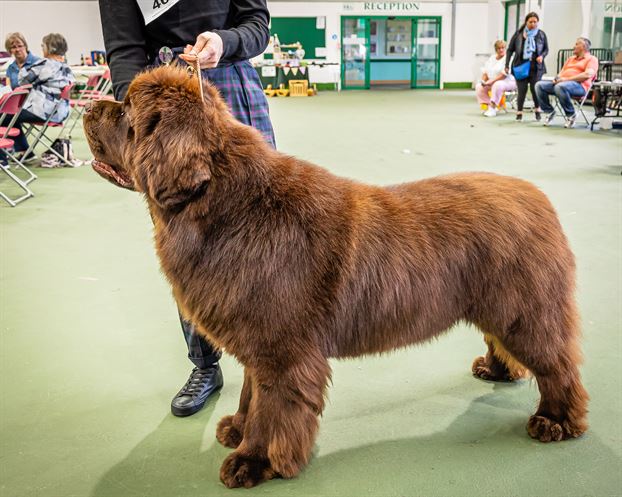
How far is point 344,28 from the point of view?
856 inches

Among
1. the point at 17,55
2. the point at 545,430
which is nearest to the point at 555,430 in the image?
the point at 545,430

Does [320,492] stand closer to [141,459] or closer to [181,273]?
[141,459]

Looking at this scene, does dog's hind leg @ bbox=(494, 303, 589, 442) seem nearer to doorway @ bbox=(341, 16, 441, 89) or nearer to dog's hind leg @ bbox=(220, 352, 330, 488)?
dog's hind leg @ bbox=(220, 352, 330, 488)

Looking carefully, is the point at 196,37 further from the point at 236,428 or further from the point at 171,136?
the point at 236,428

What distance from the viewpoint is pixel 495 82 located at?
12.8 m

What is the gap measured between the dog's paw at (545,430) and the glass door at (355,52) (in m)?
21.1

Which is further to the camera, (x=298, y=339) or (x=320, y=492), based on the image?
(x=320, y=492)

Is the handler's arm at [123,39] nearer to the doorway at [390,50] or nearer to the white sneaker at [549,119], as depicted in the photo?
the white sneaker at [549,119]

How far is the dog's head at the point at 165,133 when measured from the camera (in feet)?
5.21

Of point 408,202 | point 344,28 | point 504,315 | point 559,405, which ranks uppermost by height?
point 344,28

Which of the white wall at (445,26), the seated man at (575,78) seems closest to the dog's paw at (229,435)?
the seated man at (575,78)

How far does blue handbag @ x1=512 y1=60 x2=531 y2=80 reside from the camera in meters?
11.3

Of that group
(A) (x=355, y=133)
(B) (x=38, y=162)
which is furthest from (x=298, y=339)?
(A) (x=355, y=133)

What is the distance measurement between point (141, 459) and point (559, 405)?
1.53 metres
